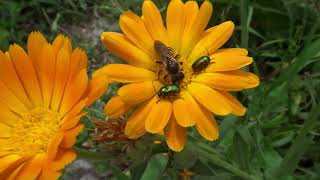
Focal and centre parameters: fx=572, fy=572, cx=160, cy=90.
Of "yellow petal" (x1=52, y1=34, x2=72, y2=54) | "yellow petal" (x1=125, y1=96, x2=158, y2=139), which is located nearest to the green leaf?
"yellow petal" (x1=125, y1=96, x2=158, y2=139)

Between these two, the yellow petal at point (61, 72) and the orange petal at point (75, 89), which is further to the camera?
the yellow petal at point (61, 72)

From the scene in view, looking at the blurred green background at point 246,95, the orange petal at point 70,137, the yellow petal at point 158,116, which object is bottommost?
the blurred green background at point 246,95

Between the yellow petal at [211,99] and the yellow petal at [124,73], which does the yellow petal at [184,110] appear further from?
the yellow petal at [124,73]

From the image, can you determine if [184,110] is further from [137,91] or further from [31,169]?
[31,169]

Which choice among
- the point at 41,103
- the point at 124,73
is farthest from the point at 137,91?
the point at 41,103

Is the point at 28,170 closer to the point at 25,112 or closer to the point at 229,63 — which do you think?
the point at 25,112

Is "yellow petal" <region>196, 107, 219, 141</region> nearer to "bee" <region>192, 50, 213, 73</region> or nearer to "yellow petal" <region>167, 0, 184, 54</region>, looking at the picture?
"bee" <region>192, 50, 213, 73</region>

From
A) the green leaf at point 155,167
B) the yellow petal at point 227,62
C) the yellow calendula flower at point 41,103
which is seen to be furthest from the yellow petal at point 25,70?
the yellow petal at point 227,62
